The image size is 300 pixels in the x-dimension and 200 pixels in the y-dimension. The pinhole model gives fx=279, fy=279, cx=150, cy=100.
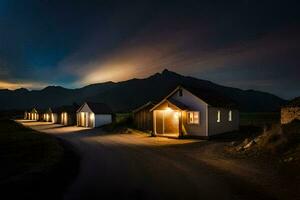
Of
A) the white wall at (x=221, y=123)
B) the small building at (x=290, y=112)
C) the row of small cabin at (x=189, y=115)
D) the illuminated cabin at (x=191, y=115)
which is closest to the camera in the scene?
the small building at (x=290, y=112)

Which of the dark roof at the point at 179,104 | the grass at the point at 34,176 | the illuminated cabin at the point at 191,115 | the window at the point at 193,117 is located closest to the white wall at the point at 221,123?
the illuminated cabin at the point at 191,115

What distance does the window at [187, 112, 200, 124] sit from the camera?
30281 millimetres

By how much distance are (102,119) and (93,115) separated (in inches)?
85.1

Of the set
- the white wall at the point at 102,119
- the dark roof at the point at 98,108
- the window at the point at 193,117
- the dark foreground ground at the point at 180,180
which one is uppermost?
the dark roof at the point at 98,108

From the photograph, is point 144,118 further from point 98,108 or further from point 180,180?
point 180,180

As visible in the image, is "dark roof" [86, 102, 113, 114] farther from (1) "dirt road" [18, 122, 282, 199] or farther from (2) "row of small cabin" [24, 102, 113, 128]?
(1) "dirt road" [18, 122, 282, 199]

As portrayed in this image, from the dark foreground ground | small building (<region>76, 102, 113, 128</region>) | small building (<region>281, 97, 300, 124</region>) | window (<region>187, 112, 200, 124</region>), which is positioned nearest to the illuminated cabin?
window (<region>187, 112, 200, 124</region>)

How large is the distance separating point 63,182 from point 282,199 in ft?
25.6

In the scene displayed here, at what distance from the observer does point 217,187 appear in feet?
32.6

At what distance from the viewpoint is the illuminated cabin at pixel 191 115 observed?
97.9 ft

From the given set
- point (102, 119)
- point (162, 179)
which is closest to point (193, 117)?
point (162, 179)

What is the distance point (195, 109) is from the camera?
3062 centimetres

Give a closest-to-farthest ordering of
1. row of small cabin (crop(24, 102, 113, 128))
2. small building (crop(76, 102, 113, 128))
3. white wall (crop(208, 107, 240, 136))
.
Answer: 1. white wall (crop(208, 107, 240, 136))
2. small building (crop(76, 102, 113, 128))
3. row of small cabin (crop(24, 102, 113, 128))

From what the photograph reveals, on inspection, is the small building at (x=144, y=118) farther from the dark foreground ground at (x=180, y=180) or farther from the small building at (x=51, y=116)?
the small building at (x=51, y=116)
